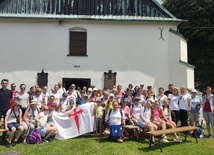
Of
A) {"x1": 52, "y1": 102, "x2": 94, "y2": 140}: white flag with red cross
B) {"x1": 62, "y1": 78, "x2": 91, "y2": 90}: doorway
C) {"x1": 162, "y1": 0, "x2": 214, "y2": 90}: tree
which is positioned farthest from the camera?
{"x1": 162, "y1": 0, "x2": 214, "y2": 90}: tree

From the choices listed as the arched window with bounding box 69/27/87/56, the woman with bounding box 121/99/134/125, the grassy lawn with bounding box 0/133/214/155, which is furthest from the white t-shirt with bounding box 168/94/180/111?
the arched window with bounding box 69/27/87/56

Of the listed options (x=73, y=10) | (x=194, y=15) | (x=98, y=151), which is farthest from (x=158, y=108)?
(x=194, y=15)

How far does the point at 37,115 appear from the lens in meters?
9.38

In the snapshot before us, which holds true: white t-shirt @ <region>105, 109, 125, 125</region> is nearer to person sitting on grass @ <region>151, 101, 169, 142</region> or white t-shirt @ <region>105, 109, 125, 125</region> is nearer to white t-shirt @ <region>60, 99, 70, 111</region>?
person sitting on grass @ <region>151, 101, 169, 142</region>

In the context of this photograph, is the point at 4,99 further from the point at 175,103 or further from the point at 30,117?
the point at 175,103

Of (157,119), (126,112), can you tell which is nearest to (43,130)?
(126,112)

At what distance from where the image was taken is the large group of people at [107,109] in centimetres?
922

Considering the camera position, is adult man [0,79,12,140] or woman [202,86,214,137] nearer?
adult man [0,79,12,140]

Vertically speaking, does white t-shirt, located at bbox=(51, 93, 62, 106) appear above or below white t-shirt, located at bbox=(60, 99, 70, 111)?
above

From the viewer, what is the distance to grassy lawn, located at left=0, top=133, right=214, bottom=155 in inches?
320

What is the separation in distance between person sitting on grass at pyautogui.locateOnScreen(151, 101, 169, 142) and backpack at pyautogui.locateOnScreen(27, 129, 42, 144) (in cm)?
389

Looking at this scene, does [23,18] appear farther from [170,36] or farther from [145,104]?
[145,104]

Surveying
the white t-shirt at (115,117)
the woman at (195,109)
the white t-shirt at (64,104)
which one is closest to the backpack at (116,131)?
the white t-shirt at (115,117)

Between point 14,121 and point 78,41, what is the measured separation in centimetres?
866
